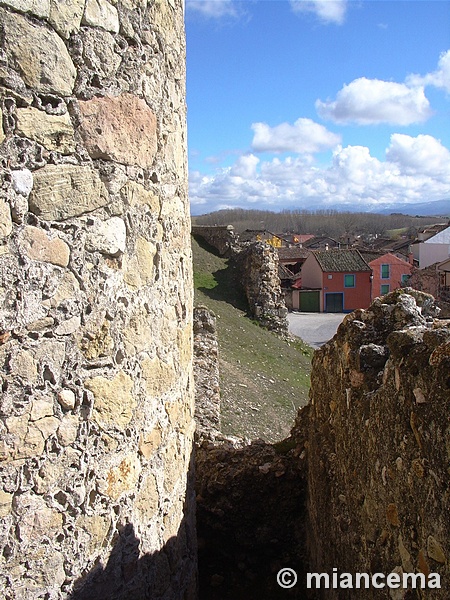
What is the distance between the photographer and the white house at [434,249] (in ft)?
133

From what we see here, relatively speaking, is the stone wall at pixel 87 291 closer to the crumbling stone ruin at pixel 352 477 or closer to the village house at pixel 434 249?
the crumbling stone ruin at pixel 352 477

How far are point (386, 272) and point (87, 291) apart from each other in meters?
38.3

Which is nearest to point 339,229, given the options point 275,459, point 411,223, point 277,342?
point 411,223

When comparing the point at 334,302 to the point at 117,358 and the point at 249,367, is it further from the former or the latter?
the point at 117,358

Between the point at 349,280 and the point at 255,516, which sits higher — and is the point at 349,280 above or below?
below

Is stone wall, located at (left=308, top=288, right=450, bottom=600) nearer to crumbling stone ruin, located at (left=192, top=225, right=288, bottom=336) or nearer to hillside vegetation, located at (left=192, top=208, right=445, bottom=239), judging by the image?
crumbling stone ruin, located at (left=192, top=225, right=288, bottom=336)

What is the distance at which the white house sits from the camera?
4066 cm

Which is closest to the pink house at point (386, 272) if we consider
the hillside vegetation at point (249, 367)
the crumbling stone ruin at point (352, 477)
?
the hillside vegetation at point (249, 367)

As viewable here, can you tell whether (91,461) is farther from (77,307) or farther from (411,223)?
(411,223)

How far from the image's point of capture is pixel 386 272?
3884 centimetres

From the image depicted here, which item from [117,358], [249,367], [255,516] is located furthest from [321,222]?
[117,358]

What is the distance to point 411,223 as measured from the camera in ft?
443

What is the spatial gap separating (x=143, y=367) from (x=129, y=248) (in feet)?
1.99

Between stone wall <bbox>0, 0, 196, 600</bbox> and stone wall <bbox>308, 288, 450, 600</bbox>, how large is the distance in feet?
3.65
